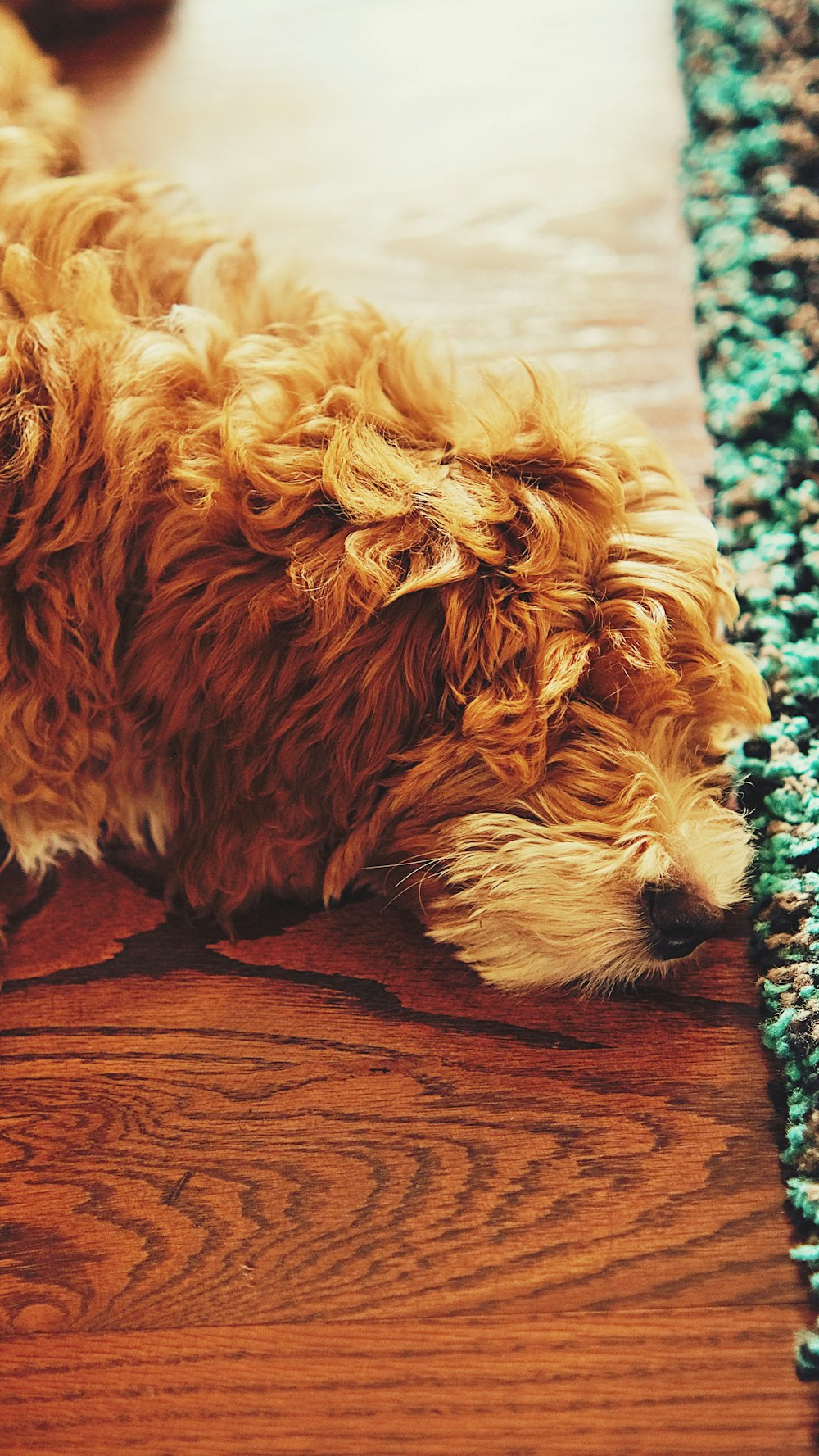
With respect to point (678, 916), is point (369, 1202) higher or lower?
lower

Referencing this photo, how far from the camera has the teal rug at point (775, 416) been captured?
1.33 m

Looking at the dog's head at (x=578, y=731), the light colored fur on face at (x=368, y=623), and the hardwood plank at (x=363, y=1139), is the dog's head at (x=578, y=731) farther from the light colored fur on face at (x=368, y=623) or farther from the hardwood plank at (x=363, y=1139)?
the hardwood plank at (x=363, y=1139)

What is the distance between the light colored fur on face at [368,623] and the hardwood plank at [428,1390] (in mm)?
374

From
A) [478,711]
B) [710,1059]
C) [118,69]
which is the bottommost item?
[710,1059]

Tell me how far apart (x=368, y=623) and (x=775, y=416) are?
0.92 meters

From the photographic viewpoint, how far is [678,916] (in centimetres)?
121

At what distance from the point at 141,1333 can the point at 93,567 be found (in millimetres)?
811

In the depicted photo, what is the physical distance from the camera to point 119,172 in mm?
1514

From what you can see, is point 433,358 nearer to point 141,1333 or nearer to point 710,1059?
point 710,1059

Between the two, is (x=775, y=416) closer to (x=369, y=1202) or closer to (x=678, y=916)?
(x=678, y=916)

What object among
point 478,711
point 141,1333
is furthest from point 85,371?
point 141,1333

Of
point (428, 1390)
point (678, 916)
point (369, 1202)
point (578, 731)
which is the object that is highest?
point (578, 731)

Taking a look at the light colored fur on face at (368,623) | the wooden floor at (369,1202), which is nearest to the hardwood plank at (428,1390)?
the wooden floor at (369,1202)

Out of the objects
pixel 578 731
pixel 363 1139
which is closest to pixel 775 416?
pixel 578 731
